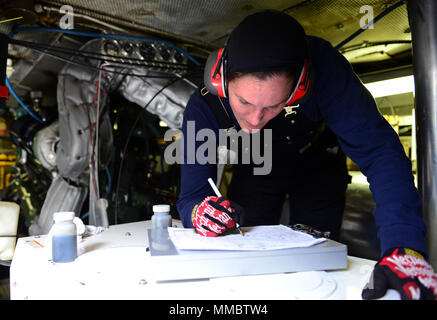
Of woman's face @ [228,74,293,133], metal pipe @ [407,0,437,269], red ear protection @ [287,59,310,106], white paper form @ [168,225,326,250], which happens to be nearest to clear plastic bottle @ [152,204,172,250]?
white paper form @ [168,225,326,250]

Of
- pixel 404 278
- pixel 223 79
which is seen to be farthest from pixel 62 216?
pixel 404 278

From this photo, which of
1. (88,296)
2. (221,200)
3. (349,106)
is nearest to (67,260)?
(88,296)

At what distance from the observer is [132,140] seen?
94.2 inches

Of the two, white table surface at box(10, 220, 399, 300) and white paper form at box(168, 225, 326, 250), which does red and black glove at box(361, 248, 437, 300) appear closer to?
white table surface at box(10, 220, 399, 300)

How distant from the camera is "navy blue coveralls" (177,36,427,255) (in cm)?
77

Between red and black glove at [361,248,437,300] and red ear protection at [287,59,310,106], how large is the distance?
0.43 meters

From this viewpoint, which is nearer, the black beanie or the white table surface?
the white table surface

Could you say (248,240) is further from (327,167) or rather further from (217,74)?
(327,167)

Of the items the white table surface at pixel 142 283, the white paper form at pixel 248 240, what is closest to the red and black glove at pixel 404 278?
the white table surface at pixel 142 283

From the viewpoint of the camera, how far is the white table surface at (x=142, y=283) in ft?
2.05

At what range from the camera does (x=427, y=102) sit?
1.02 meters

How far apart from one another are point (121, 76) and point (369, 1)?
1.25 metres

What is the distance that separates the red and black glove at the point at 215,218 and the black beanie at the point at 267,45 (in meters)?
0.35

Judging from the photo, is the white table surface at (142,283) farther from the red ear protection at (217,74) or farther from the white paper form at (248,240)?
the red ear protection at (217,74)
